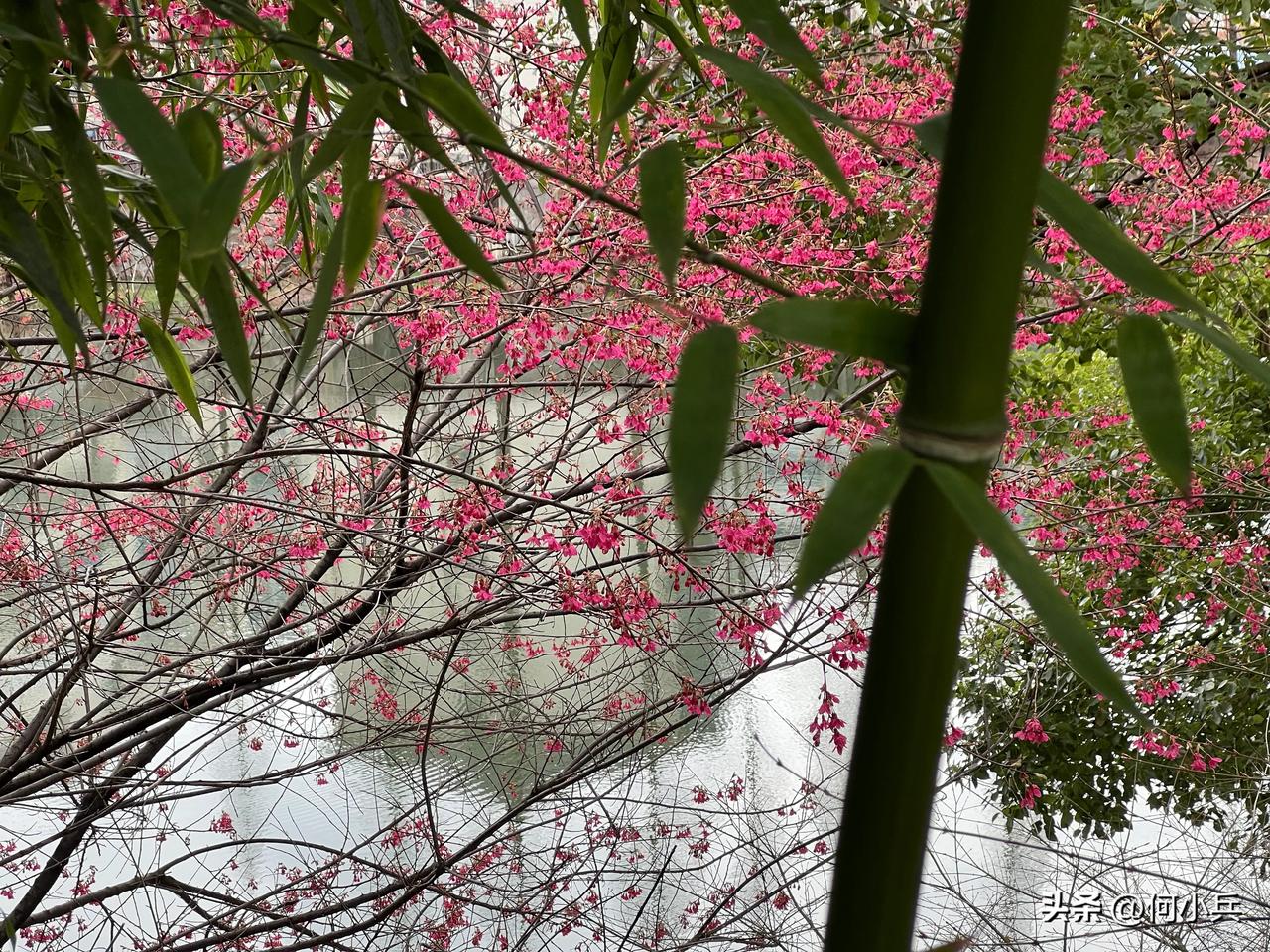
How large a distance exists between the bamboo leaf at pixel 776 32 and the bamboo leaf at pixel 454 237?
127 millimetres

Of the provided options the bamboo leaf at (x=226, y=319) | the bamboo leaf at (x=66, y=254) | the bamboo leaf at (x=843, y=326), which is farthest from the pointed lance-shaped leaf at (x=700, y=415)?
the bamboo leaf at (x=66, y=254)

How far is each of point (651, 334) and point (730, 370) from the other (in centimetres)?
178

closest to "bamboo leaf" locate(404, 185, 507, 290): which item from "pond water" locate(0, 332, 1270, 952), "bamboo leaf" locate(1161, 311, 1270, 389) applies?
"bamboo leaf" locate(1161, 311, 1270, 389)

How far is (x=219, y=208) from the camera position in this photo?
0.36 metres

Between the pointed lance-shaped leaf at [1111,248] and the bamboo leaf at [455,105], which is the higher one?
the bamboo leaf at [455,105]

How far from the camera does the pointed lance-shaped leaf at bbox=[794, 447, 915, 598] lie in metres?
0.26

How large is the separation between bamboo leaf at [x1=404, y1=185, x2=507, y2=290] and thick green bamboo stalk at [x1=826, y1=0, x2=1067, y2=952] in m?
0.17

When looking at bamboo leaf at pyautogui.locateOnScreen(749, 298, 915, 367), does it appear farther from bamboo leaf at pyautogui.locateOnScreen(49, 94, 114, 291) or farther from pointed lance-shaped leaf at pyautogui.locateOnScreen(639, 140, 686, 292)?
bamboo leaf at pyautogui.locateOnScreen(49, 94, 114, 291)

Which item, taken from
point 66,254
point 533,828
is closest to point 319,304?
point 66,254

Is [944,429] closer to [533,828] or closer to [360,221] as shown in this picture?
[360,221]

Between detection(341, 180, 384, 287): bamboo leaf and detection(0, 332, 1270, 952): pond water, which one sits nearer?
detection(341, 180, 384, 287): bamboo leaf

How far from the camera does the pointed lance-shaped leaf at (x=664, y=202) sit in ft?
1.02

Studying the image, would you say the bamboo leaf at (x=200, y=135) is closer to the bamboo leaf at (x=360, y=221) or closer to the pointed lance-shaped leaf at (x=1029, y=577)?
the bamboo leaf at (x=360, y=221)

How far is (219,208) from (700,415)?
20cm
